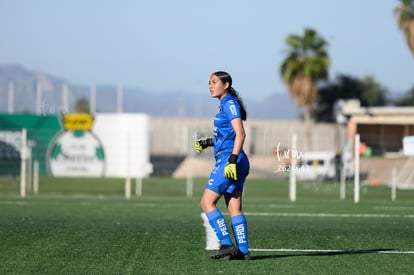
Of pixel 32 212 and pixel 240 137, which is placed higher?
pixel 240 137

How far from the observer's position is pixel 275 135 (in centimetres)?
6025

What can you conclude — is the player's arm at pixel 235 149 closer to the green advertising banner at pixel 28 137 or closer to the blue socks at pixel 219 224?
the blue socks at pixel 219 224

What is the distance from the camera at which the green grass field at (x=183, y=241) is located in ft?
30.6

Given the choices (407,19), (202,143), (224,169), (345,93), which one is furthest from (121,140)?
(345,93)

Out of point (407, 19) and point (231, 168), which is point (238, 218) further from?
point (407, 19)

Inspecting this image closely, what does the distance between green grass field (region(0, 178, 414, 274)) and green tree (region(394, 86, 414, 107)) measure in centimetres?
7396

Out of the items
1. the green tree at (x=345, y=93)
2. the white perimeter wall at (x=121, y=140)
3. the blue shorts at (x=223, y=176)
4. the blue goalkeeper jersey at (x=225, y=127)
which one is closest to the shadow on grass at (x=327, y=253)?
the blue shorts at (x=223, y=176)

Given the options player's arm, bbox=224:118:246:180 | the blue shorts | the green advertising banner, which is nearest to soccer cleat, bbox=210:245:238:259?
the blue shorts

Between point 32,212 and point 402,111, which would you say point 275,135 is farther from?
point 32,212

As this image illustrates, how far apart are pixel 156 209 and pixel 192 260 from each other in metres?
9.19

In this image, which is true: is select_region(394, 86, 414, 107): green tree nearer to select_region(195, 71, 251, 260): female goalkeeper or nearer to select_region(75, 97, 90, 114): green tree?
select_region(75, 97, 90, 114): green tree

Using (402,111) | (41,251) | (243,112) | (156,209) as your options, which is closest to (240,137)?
(243,112)

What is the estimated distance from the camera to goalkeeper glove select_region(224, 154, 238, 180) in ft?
31.3

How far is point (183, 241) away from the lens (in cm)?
1155
